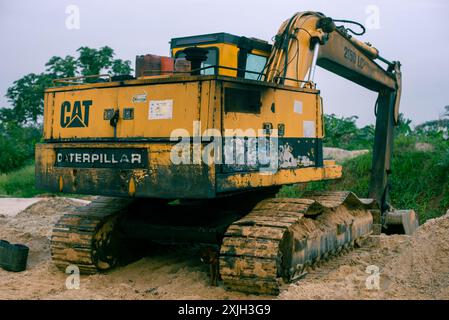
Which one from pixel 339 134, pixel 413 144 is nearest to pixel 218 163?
pixel 413 144

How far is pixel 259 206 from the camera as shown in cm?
565

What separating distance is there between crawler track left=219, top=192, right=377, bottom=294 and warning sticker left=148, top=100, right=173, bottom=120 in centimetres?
115

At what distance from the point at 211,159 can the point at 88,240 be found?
1.96 meters

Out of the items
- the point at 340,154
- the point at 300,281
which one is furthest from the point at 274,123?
the point at 340,154

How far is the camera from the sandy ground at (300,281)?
5.18 meters

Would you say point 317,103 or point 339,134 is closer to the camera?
point 317,103

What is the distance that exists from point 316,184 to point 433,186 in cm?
242

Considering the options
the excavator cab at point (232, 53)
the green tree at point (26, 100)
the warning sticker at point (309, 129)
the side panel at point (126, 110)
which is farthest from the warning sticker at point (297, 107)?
the green tree at point (26, 100)

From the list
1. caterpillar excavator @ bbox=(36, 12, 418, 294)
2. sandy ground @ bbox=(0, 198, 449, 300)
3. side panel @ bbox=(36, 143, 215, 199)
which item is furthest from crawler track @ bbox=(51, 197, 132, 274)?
side panel @ bbox=(36, 143, 215, 199)

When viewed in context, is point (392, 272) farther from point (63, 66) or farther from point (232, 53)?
point (63, 66)

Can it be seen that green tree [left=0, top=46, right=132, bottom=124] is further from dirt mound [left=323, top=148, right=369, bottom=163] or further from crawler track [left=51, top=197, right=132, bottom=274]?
crawler track [left=51, top=197, right=132, bottom=274]

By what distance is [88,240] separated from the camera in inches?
238
